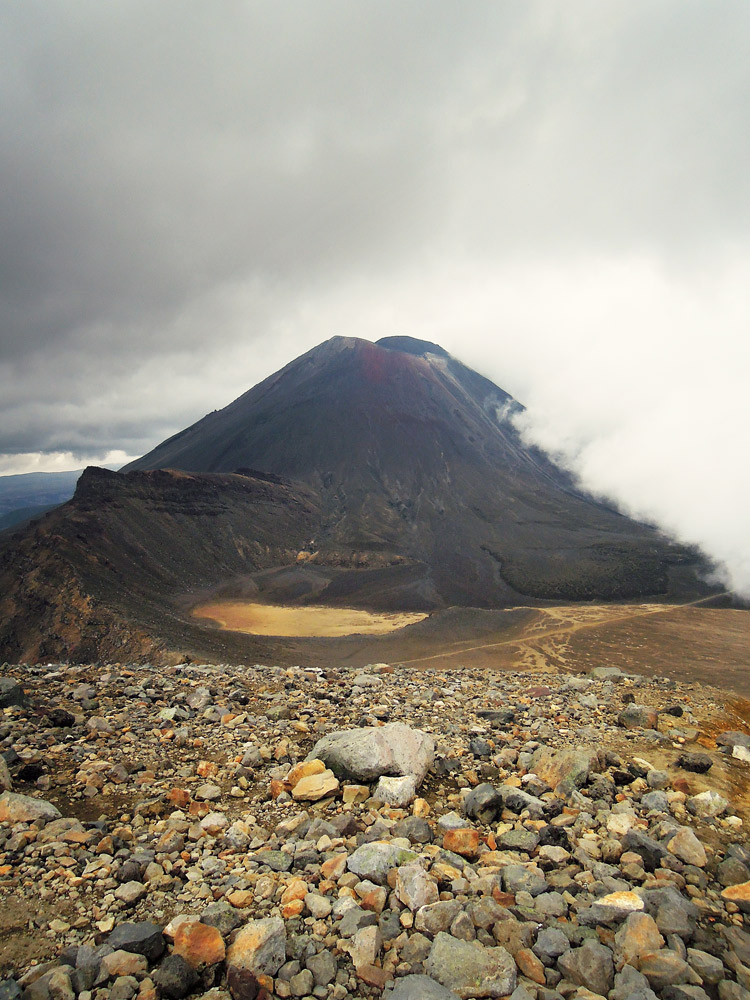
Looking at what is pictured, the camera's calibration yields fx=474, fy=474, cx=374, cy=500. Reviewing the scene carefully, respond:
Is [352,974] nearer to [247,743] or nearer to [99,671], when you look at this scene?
[247,743]

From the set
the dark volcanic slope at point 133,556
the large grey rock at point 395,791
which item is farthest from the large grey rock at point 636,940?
the dark volcanic slope at point 133,556

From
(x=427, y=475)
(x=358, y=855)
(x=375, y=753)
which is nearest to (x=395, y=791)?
(x=375, y=753)

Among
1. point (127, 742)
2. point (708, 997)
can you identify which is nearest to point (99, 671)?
point (127, 742)

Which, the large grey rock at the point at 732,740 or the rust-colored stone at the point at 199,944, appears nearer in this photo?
the rust-colored stone at the point at 199,944

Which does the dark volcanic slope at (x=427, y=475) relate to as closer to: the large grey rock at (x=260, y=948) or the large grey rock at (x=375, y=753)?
the large grey rock at (x=375, y=753)

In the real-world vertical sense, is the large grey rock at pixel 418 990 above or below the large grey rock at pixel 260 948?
above

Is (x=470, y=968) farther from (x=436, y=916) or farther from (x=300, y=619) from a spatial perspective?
(x=300, y=619)
